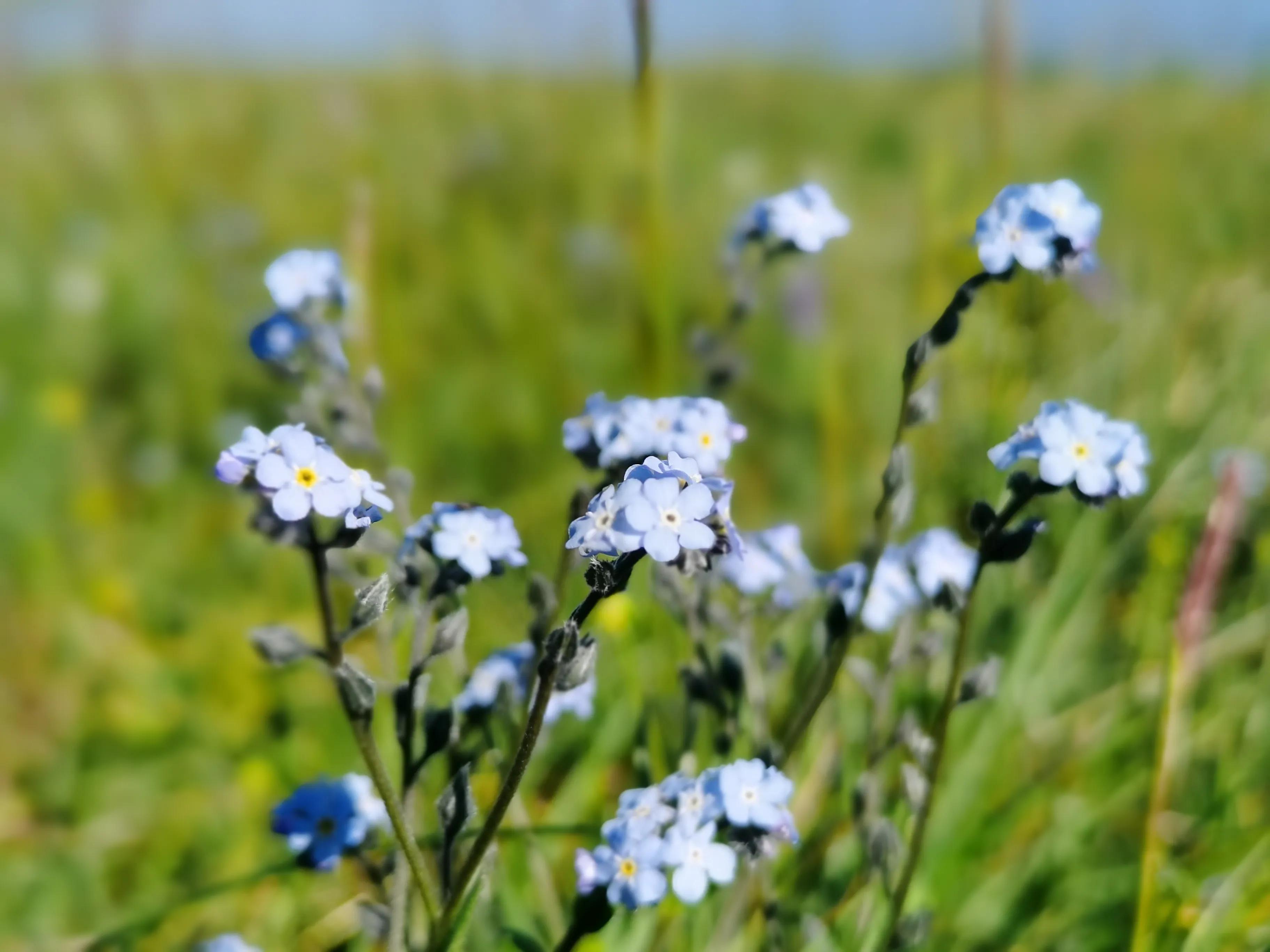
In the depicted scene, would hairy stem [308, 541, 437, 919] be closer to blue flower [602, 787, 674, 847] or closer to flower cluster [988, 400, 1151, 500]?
blue flower [602, 787, 674, 847]

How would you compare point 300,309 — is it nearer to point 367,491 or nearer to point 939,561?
point 367,491

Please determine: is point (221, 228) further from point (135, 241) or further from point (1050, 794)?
point (1050, 794)

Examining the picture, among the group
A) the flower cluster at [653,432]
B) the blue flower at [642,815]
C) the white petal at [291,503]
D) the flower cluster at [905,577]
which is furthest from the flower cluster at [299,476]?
the flower cluster at [905,577]

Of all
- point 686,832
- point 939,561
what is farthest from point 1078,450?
point 686,832

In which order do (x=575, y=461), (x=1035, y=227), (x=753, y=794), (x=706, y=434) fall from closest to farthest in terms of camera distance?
(x=753, y=794)
(x=1035, y=227)
(x=706, y=434)
(x=575, y=461)

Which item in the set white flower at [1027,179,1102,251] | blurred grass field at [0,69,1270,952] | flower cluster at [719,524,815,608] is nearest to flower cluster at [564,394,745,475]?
flower cluster at [719,524,815,608]

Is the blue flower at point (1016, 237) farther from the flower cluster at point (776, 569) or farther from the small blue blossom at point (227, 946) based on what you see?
the small blue blossom at point (227, 946)
